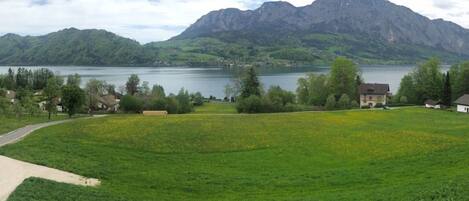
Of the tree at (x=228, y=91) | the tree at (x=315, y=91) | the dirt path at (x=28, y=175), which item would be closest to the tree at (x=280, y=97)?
the tree at (x=315, y=91)

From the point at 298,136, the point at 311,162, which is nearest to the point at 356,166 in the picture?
the point at 311,162

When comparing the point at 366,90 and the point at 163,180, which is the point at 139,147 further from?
the point at 366,90

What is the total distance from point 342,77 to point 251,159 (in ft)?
228

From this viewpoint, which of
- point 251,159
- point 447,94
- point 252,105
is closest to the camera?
point 251,159

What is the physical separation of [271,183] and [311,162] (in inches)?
303

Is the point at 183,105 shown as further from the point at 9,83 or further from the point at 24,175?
the point at 9,83

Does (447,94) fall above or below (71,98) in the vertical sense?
above

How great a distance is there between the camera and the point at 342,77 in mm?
103438

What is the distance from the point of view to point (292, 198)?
84.5 ft

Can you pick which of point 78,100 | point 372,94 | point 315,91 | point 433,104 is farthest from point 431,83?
point 78,100

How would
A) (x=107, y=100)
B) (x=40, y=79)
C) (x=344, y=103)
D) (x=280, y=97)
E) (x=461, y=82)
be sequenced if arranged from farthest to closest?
(x=40, y=79) → (x=107, y=100) → (x=280, y=97) → (x=461, y=82) → (x=344, y=103)

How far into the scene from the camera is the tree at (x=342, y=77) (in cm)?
10244

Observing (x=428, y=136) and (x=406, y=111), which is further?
(x=406, y=111)

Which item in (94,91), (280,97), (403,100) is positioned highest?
(94,91)
